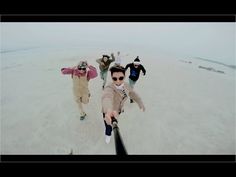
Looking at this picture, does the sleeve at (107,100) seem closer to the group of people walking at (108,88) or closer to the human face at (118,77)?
the group of people walking at (108,88)

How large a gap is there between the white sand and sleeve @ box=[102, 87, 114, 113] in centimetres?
106

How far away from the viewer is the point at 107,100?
2.11 m

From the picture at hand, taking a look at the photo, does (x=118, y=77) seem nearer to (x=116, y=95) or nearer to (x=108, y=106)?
(x=116, y=95)

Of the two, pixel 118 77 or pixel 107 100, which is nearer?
pixel 107 100

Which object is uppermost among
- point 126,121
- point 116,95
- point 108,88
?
point 108,88

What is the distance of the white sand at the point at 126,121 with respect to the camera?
3025mm

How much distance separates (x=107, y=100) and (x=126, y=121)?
5.23 ft

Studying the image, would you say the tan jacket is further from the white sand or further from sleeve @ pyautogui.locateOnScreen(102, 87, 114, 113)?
the white sand

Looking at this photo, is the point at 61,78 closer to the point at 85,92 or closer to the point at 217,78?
the point at 85,92

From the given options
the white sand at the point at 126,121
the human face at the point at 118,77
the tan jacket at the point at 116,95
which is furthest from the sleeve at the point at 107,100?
the white sand at the point at 126,121

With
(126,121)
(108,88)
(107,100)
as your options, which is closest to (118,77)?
(108,88)

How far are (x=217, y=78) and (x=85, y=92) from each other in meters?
5.52

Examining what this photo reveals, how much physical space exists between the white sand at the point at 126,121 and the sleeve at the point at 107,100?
3.49ft

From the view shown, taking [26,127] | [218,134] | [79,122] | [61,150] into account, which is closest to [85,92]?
[79,122]
